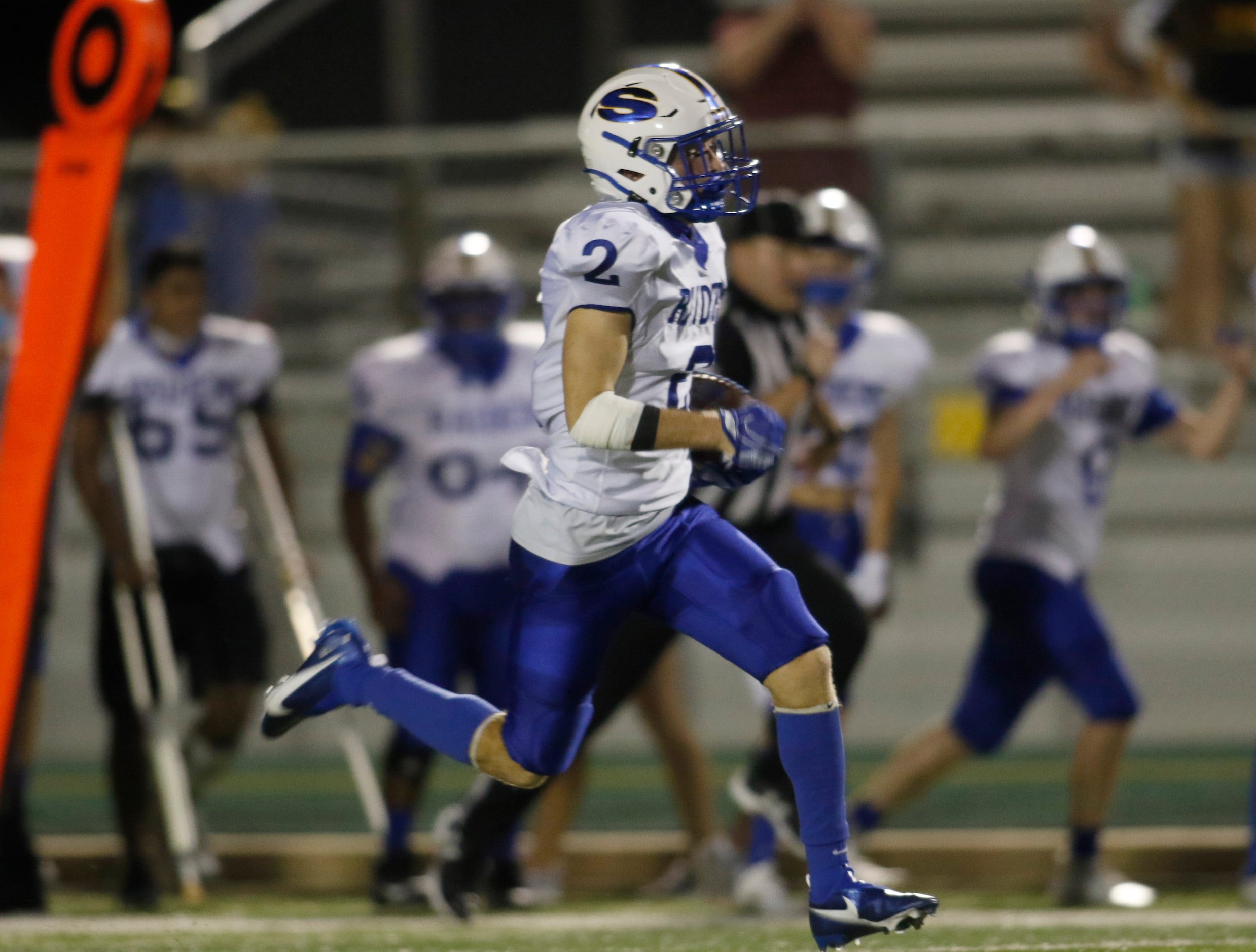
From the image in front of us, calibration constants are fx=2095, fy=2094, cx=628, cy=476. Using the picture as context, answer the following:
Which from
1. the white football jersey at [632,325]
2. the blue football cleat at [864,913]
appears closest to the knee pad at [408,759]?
the white football jersey at [632,325]

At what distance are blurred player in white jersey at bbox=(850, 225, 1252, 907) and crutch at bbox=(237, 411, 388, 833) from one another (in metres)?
1.60

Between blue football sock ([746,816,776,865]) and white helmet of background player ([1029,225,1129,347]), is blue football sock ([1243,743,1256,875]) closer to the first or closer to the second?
blue football sock ([746,816,776,865])

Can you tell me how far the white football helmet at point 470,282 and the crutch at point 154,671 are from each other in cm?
111

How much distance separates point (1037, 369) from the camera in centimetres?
650

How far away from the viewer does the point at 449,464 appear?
258 inches

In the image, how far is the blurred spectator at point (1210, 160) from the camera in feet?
28.8

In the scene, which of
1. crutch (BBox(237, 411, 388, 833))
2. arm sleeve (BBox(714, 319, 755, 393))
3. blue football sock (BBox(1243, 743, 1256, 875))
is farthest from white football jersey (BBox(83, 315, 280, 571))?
blue football sock (BBox(1243, 743, 1256, 875))

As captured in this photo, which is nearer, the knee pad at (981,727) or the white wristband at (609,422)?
the white wristband at (609,422)

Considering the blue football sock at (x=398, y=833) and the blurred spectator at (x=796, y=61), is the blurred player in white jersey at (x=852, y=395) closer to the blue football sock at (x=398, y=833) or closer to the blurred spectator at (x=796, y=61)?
the blue football sock at (x=398, y=833)

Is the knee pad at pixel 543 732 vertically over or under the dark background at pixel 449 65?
under

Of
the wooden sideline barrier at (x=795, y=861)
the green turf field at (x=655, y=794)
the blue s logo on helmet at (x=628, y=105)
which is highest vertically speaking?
the blue s logo on helmet at (x=628, y=105)

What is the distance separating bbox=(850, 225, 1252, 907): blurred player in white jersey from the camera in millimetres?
6191

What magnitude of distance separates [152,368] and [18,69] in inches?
291

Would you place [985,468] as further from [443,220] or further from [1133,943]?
[1133,943]
